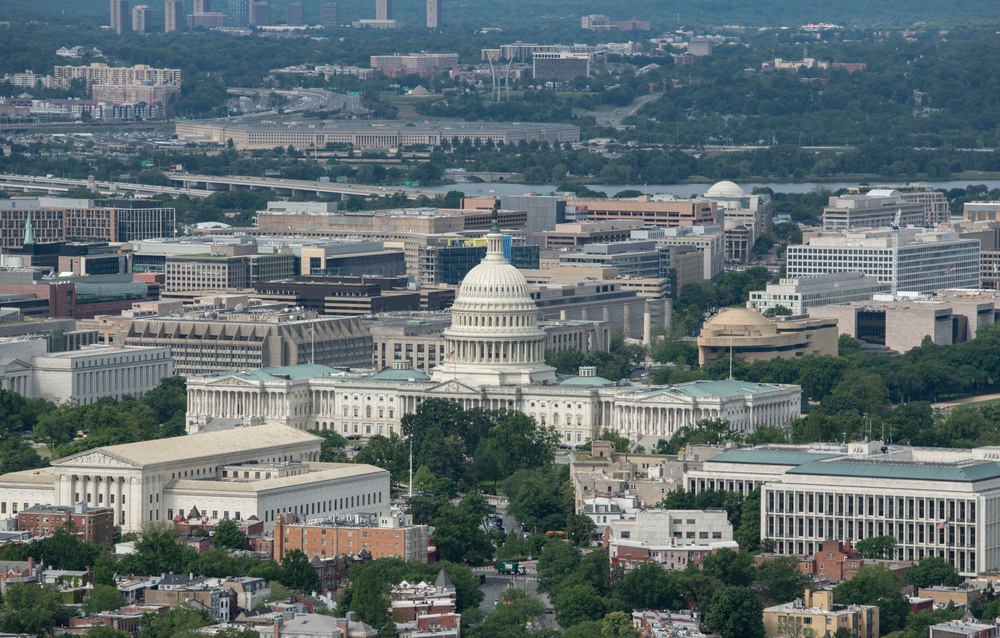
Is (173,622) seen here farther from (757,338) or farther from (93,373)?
(757,338)

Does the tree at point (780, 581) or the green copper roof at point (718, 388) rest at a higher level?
the green copper roof at point (718, 388)

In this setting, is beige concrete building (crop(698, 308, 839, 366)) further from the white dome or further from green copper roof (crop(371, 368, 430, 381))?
green copper roof (crop(371, 368, 430, 381))

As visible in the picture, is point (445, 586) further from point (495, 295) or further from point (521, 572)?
point (495, 295)

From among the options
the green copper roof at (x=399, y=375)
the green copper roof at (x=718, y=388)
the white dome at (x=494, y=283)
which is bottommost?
the green copper roof at (x=399, y=375)

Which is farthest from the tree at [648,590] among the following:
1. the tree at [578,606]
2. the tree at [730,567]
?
the tree at [730,567]

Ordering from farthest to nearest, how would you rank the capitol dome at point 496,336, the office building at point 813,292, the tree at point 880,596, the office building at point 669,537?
the office building at point 813,292
the capitol dome at point 496,336
the office building at point 669,537
the tree at point 880,596

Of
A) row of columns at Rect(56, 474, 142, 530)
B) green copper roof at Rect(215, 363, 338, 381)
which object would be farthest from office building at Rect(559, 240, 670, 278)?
row of columns at Rect(56, 474, 142, 530)

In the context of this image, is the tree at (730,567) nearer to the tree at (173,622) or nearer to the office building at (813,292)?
the tree at (173,622)
